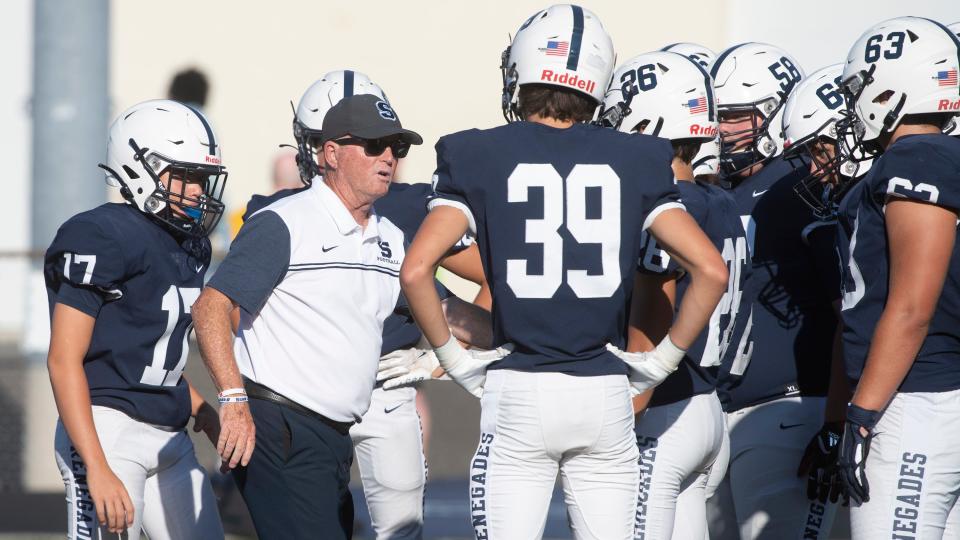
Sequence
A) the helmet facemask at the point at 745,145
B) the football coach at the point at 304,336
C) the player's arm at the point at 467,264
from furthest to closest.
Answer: the player's arm at the point at 467,264 < the helmet facemask at the point at 745,145 < the football coach at the point at 304,336

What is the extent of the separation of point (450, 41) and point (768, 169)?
7.76 m

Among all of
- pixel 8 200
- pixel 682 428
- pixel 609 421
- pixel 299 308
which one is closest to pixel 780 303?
pixel 682 428

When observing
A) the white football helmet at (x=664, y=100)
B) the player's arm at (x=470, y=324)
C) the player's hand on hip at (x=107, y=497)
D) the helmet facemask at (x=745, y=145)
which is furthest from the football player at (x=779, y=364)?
the player's hand on hip at (x=107, y=497)

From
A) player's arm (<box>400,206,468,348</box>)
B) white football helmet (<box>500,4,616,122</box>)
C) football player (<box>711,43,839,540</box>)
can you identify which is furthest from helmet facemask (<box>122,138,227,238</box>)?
football player (<box>711,43,839,540</box>)

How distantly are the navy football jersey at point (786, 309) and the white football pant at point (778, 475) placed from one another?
72mm

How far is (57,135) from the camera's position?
8.43 meters

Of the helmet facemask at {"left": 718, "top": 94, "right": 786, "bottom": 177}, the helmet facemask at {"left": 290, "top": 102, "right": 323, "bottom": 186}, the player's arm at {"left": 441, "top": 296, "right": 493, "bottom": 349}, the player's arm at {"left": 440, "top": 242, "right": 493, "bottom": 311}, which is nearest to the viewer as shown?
the player's arm at {"left": 441, "top": 296, "right": 493, "bottom": 349}

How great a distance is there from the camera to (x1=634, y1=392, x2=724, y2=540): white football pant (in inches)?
177

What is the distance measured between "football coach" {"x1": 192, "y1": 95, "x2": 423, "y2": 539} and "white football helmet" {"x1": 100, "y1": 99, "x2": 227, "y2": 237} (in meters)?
0.46

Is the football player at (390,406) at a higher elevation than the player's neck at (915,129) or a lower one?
lower

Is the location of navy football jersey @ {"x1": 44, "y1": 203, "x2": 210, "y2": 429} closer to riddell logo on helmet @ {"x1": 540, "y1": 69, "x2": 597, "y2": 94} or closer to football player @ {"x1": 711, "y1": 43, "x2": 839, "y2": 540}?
riddell logo on helmet @ {"x1": 540, "y1": 69, "x2": 597, "y2": 94}

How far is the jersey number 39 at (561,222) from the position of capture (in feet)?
13.0

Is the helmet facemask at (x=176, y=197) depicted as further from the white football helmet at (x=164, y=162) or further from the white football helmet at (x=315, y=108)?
the white football helmet at (x=315, y=108)

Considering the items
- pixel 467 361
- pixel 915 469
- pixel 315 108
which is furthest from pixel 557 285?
pixel 315 108
